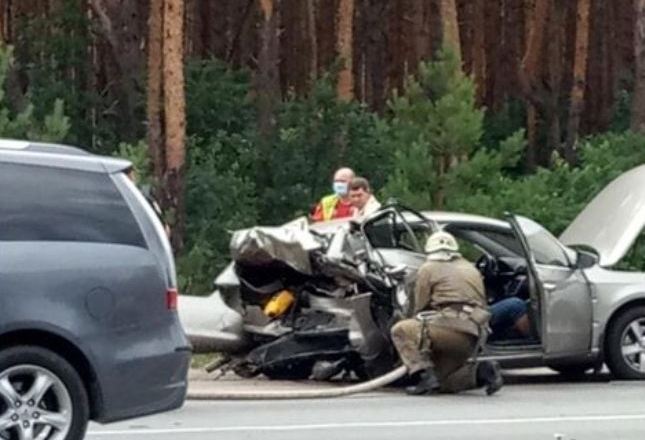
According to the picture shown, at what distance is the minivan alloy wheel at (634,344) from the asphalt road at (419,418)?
217 millimetres

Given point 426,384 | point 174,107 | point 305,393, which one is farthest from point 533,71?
point 305,393

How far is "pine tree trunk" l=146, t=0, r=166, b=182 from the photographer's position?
2938cm

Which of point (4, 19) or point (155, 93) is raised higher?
point (4, 19)

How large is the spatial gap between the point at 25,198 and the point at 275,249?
214 inches

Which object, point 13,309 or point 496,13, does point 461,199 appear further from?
point 496,13

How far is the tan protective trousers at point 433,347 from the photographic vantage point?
49.0ft

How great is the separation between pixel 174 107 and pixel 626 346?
46.2 feet

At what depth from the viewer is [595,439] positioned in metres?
12.3

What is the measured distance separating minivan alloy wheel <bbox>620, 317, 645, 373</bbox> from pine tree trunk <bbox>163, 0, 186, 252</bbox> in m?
12.3

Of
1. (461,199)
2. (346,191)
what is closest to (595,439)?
(346,191)

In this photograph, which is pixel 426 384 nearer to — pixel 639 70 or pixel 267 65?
pixel 639 70

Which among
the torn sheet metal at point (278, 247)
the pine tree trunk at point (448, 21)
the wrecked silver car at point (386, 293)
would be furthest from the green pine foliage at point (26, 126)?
the pine tree trunk at point (448, 21)

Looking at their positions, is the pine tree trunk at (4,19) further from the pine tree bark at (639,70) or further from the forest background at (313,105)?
the pine tree bark at (639,70)

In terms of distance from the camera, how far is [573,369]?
16781 millimetres
